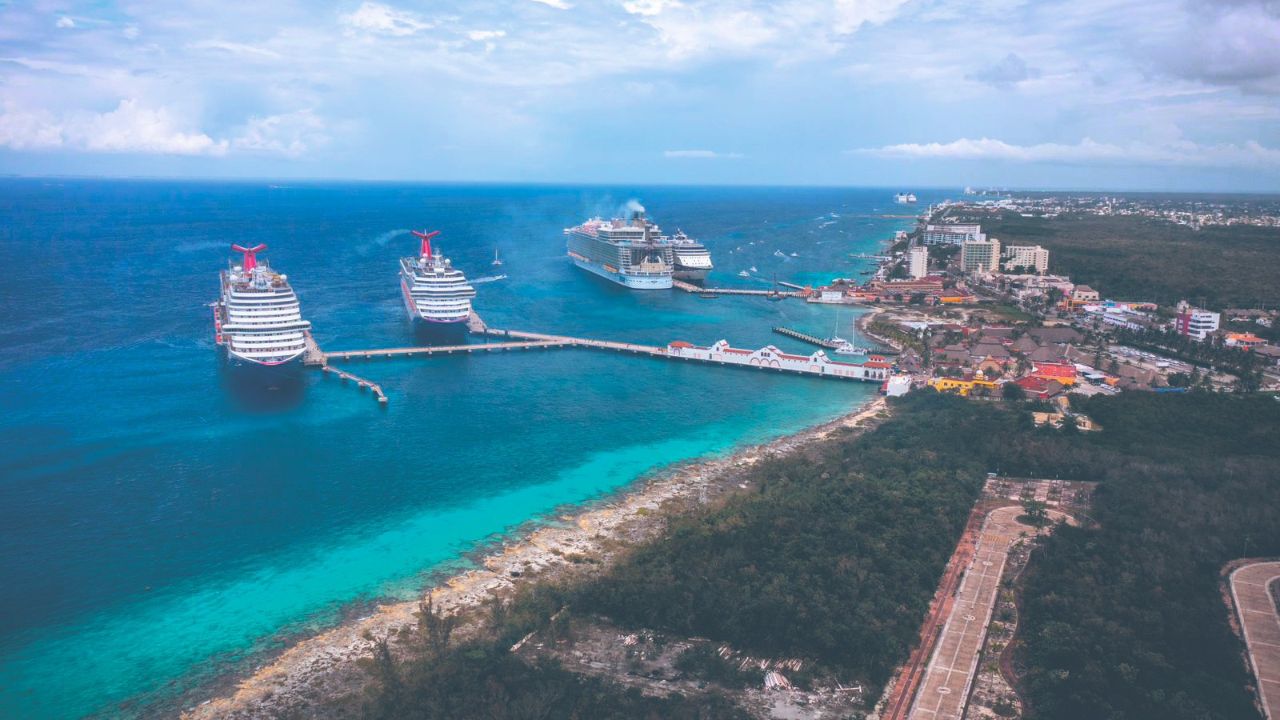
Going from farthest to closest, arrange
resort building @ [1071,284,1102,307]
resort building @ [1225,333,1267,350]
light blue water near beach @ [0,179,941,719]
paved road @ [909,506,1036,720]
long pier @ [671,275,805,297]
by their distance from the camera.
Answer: long pier @ [671,275,805,297], resort building @ [1071,284,1102,307], resort building @ [1225,333,1267,350], light blue water near beach @ [0,179,941,719], paved road @ [909,506,1036,720]

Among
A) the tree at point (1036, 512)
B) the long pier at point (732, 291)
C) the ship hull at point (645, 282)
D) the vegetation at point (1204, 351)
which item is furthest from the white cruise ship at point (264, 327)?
the vegetation at point (1204, 351)

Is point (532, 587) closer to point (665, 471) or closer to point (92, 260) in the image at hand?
point (665, 471)

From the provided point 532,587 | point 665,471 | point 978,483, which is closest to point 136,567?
point 532,587

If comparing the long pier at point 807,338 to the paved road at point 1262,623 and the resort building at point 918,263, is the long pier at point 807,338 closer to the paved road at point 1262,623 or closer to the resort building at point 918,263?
the resort building at point 918,263

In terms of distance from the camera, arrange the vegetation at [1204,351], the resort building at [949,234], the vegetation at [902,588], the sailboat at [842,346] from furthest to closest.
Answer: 1. the resort building at [949,234]
2. the sailboat at [842,346]
3. the vegetation at [1204,351]
4. the vegetation at [902,588]

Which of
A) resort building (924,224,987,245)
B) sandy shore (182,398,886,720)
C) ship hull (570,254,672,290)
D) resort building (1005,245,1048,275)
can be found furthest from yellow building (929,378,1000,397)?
resort building (924,224,987,245)

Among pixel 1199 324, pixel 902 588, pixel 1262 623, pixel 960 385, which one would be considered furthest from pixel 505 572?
pixel 1199 324

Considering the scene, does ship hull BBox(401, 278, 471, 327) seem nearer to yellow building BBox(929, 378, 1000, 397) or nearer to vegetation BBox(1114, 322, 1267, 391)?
yellow building BBox(929, 378, 1000, 397)
